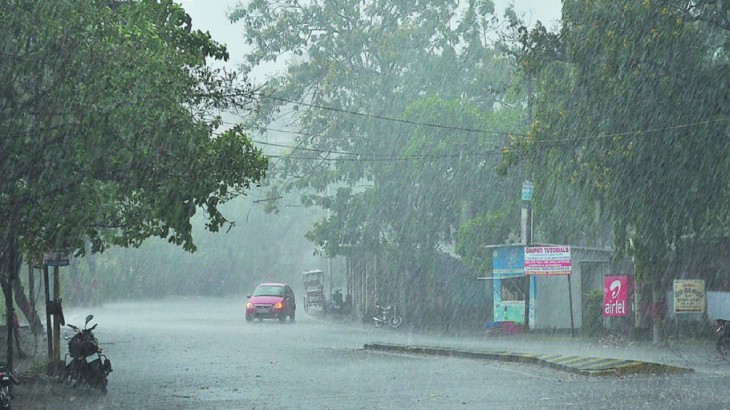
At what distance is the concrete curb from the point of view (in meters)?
19.5

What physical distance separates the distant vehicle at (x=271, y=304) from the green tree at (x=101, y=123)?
2881 cm

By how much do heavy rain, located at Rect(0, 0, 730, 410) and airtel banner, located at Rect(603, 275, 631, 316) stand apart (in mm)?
66

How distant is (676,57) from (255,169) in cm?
1370

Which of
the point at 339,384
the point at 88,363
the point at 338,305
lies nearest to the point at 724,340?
the point at 339,384

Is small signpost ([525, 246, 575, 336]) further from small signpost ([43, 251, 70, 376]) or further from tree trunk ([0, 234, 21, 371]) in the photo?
tree trunk ([0, 234, 21, 371])

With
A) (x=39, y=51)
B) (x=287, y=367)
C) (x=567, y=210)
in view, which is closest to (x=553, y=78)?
(x=567, y=210)

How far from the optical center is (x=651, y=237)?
2777 centimetres

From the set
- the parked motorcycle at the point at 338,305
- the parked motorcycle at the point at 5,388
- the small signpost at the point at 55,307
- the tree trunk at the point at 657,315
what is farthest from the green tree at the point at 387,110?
the parked motorcycle at the point at 5,388

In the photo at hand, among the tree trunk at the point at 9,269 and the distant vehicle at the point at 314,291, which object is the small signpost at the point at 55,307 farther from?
the distant vehicle at the point at 314,291

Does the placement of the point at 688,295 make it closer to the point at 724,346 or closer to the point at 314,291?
the point at 724,346

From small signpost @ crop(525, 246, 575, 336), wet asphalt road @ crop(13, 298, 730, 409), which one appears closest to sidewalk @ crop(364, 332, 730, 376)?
wet asphalt road @ crop(13, 298, 730, 409)

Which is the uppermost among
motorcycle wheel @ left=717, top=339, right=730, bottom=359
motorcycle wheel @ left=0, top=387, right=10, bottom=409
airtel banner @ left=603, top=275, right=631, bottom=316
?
airtel banner @ left=603, top=275, right=631, bottom=316

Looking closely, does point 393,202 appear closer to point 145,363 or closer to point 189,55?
point 145,363

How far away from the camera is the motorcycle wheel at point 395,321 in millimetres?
43031
